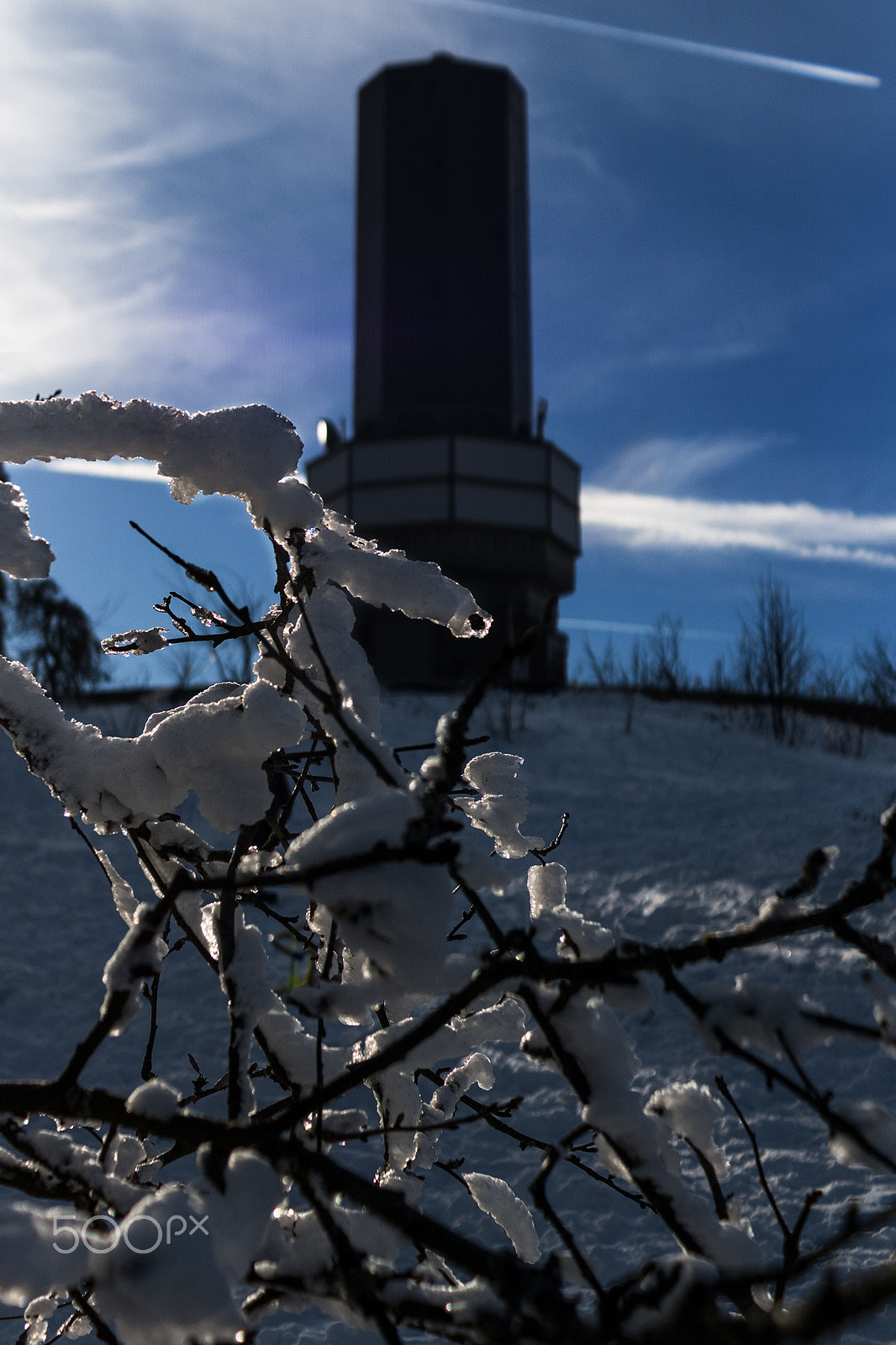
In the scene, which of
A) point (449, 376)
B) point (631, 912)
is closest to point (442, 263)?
point (449, 376)

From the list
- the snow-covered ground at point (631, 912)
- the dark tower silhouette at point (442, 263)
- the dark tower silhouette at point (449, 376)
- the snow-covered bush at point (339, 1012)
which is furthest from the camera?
the dark tower silhouette at point (442, 263)

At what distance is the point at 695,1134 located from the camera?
4.27ft

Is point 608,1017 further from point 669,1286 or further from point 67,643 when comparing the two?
point 67,643

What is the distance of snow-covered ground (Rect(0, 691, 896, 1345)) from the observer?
3.91 meters

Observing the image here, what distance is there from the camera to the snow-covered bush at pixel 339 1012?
79 centimetres

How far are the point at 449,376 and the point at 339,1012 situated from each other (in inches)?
721

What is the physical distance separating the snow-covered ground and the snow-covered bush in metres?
0.21

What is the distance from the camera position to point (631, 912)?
6.68m

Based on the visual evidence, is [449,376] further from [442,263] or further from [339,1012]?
[339,1012]

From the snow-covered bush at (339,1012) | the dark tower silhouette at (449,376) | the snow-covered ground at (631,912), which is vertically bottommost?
the snow-covered ground at (631,912)

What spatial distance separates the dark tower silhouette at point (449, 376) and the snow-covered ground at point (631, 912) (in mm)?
5795

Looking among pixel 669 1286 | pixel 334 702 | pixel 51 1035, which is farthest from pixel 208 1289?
pixel 51 1035

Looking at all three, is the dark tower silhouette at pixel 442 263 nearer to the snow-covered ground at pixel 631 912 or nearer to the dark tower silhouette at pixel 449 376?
the dark tower silhouette at pixel 449 376

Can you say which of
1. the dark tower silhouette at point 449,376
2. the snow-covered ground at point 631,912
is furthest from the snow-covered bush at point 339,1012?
the dark tower silhouette at point 449,376
